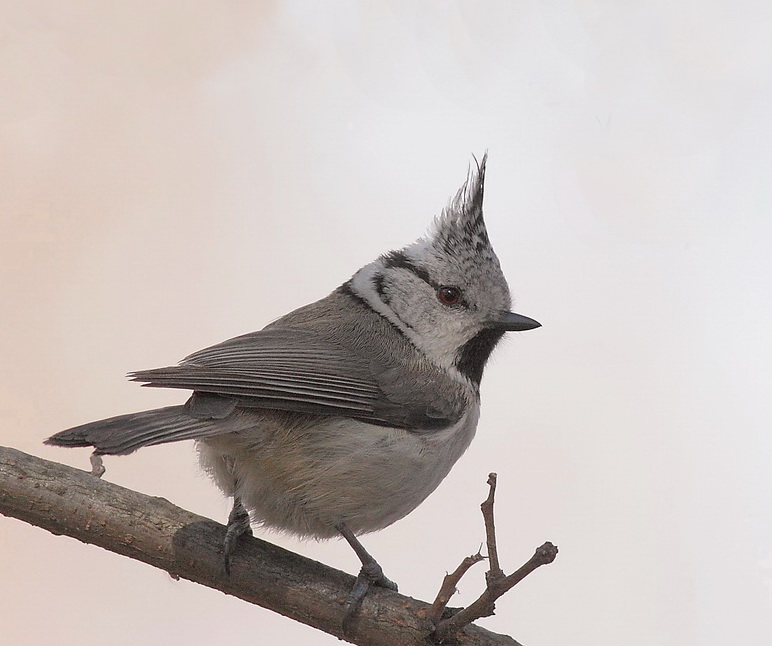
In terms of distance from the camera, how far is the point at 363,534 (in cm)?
199

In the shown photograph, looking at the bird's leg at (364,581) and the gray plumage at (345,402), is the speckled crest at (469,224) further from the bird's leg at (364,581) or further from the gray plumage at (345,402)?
the bird's leg at (364,581)

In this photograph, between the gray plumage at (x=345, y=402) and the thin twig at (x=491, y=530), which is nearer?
the thin twig at (x=491, y=530)

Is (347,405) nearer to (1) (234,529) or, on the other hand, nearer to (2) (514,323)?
(1) (234,529)

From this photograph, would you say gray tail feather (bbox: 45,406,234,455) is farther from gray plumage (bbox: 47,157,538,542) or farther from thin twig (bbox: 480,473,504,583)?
thin twig (bbox: 480,473,504,583)

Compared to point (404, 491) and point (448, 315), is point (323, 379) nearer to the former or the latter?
point (404, 491)

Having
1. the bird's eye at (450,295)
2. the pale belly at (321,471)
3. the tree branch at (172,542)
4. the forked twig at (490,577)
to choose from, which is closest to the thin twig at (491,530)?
the forked twig at (490,577)

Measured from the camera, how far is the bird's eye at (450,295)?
2.24 m

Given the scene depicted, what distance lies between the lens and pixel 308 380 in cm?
186

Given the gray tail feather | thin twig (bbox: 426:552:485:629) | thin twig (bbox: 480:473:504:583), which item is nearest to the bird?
the gray tail feather

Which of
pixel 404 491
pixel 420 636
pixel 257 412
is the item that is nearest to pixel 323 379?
pixel 257 412

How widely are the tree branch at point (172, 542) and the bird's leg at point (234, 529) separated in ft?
0.06

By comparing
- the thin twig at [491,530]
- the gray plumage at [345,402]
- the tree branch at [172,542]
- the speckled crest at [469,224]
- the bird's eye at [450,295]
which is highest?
the speckled crest at [469,224]

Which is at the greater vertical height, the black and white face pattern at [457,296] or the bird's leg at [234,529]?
the black and white face pattern at [457,296]

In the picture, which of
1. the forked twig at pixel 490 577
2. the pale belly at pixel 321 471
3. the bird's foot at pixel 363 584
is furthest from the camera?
the pale belly at pixel 321 471
